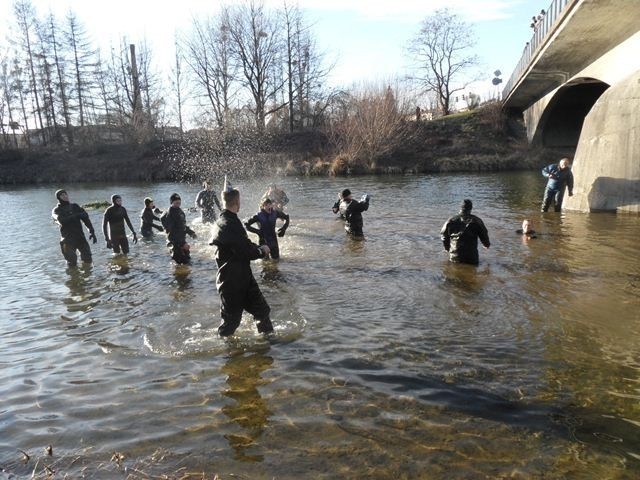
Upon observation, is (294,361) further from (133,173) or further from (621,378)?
(133,173)

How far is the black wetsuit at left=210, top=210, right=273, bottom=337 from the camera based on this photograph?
553 cm

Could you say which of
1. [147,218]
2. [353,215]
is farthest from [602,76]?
[147,218]

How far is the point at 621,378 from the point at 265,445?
3.57m

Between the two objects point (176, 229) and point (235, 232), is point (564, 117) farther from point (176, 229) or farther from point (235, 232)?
point (235, 232)

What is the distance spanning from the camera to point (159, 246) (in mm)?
12992

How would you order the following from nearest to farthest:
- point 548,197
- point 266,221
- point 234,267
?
point 234,267
point 266,221
point 548,197

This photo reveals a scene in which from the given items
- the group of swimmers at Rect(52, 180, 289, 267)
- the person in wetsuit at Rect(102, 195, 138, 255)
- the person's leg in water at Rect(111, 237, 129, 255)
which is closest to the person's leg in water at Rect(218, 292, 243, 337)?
the group of swimmers at Rect(52, 180, 289, 267)

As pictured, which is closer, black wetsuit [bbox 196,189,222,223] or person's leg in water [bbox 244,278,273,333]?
person's leg in water [bbox 244,278,273,333]

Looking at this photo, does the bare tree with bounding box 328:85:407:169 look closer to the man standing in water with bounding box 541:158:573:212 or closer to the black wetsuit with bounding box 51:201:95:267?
the man standing in water with bounding box 541:158:573:212

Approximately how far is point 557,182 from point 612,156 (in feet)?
5.61

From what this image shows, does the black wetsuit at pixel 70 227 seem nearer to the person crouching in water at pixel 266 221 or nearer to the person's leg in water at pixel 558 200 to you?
the person crouching in water at pixel 266 221

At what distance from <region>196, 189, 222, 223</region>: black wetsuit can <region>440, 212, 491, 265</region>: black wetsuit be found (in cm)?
834

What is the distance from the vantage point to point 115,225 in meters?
11.4

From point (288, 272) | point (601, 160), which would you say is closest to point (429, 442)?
point (288, 272)
